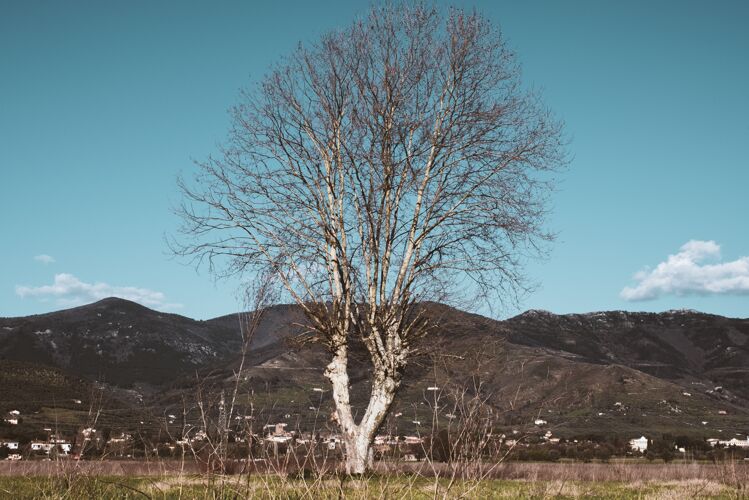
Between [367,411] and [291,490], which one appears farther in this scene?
[367,411]

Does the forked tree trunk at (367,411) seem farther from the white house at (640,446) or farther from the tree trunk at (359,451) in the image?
the white house at (640,446)

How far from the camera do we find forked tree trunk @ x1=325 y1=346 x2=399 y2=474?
14.0 meters

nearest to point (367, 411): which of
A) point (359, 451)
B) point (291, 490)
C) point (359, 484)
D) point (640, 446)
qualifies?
point (359, 451)

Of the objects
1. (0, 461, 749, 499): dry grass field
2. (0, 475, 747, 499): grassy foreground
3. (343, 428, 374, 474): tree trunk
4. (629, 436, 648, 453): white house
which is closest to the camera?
(0, 461, 749, 499): dry grass field

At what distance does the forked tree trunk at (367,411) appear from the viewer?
46.1 feet

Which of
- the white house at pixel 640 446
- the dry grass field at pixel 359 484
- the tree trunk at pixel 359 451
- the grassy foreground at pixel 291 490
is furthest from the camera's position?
the white house at pixel 640 446

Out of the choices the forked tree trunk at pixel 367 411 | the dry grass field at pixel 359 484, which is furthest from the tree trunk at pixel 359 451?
the dry grass field at pixel 359 484

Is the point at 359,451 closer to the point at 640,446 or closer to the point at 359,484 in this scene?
the point at 359,484

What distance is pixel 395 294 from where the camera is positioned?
1502 centimetres

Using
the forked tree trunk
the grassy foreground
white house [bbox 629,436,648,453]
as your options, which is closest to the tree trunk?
the forked tree trunk

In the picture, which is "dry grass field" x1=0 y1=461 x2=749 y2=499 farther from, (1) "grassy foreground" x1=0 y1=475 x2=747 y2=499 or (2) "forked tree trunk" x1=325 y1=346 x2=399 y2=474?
(2) "forked tree trunk" x1=325 y1=346 x2=399 y2=474

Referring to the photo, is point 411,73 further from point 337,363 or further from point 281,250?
point 337,363

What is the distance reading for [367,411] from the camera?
47.7ft

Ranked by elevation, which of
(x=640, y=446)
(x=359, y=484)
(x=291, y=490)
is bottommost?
(x=640, y=446)
